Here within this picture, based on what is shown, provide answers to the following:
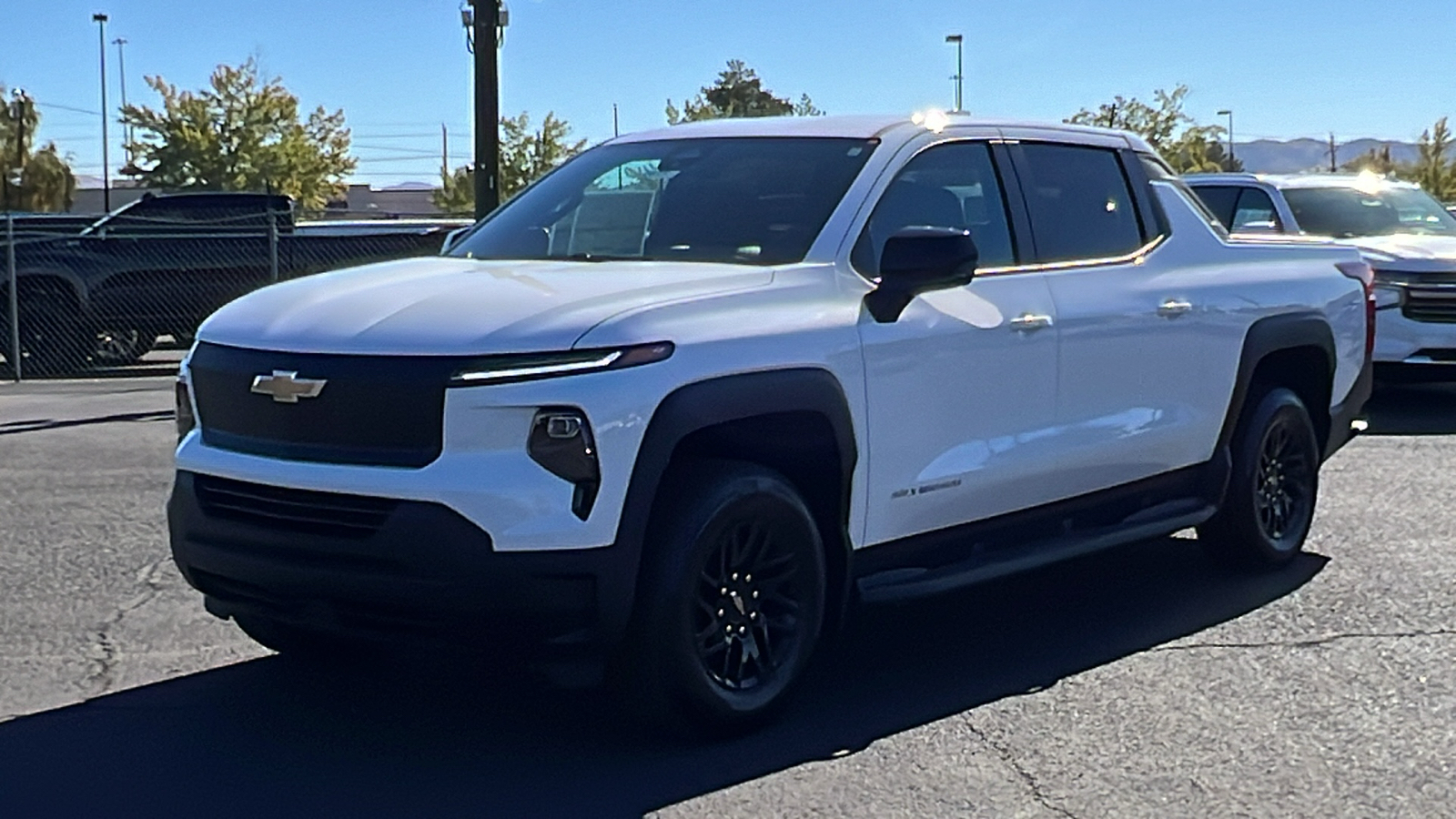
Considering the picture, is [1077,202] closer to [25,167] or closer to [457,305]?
[457,305]

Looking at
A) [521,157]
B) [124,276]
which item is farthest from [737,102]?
[124,276]

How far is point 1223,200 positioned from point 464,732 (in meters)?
10.6

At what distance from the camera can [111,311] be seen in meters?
17.3

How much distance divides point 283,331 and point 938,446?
209cm

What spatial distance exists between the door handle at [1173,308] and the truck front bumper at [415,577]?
9.41 ft

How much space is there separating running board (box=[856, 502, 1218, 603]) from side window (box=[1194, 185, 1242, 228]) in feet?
25.3

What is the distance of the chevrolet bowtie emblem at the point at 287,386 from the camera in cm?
482

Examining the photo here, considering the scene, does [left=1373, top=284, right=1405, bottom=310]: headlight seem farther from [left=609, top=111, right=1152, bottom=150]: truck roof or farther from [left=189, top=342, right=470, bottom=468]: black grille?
[left=189, top=342, right=470, bottom=468]: black grille

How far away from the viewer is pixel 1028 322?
604cm

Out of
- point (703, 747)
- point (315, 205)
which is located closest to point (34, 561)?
point (703, 747)

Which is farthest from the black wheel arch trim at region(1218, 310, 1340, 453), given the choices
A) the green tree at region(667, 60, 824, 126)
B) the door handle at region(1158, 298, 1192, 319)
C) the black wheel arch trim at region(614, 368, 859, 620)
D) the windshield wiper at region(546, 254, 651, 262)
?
the green tree at region(667, 60, 824, 126)

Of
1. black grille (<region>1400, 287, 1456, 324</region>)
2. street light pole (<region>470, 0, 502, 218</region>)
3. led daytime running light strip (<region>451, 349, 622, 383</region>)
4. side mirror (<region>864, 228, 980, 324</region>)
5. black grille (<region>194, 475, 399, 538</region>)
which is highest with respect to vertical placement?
street light pole (<region>470, 0, 502, 218</region>)

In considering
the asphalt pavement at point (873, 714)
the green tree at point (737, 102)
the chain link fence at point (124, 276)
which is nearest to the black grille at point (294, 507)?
the asphalt pavement at point (873, 714)

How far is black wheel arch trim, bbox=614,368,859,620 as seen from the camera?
15.6 feet
